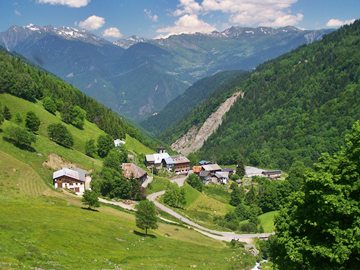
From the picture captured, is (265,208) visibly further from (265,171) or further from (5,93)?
(5,93)

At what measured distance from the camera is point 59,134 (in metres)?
139

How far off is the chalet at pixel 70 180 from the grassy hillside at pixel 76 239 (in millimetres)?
8954

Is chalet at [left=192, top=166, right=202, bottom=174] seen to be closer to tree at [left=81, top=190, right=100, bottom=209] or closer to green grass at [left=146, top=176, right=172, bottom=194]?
green grass at [left=146, top=176, right=172, bottom=194]

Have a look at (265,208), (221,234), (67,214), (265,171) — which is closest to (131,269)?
(67,214)

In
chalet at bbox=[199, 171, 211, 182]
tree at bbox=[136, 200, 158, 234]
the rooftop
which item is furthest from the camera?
chalet at bbox=[199, 171, 211, 182]

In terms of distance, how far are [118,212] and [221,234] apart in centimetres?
2786

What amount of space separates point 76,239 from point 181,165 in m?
135

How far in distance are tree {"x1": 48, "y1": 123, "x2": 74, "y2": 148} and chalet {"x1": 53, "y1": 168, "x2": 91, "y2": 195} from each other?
1094 inches

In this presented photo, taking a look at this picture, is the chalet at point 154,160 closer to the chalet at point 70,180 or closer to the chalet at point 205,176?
the chalet at point 205,176

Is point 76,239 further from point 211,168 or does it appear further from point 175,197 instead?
point 211,168

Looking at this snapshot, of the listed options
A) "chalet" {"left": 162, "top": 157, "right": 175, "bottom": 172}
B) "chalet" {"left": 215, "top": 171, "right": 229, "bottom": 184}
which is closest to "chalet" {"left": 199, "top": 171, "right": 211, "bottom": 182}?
"chalet" {"left": 215, "top": 171, "right": 229, "bottom": 184}

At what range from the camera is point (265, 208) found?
14238cm

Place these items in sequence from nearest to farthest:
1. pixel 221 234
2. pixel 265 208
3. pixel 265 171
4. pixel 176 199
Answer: pixel 221 234 < pixel 176 199 < pixel 265 208 < pixel 265 171

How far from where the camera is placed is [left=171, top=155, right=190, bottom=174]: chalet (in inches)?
7387
